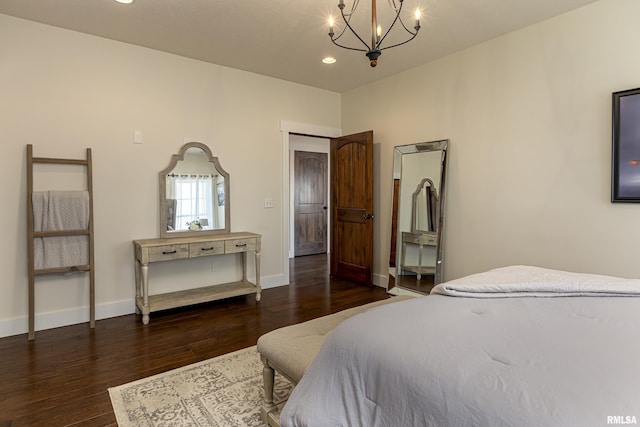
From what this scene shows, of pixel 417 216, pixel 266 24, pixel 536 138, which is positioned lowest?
pixel 417 216

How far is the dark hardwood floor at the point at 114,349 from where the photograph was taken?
2.03m

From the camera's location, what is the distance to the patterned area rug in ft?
6.24

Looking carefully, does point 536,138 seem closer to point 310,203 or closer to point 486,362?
point 486,362

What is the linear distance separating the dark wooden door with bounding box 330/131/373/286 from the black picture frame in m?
2.47

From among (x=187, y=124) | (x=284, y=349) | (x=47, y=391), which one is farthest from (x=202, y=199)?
(x=284, y=349)

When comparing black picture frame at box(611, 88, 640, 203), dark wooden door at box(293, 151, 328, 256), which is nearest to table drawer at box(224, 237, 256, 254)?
dark wooden door at box(293, 151, 328, 256)

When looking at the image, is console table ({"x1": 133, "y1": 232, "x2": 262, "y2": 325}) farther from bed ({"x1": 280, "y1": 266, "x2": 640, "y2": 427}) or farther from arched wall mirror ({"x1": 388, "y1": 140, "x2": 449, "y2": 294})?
bed ({"x1": 280, "y1": 266, "x2": 640, "y2": 427})

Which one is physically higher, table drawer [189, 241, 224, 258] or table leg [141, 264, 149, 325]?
table drawer [189, 241, 224, 258]

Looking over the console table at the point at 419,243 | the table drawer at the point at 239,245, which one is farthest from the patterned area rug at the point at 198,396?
the console table at the point at 419,243

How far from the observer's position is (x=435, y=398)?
39.9 inches

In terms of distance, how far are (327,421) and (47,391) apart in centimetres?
199

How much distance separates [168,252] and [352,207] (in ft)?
7.99

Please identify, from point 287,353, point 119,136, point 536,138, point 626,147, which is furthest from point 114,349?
point 626,147

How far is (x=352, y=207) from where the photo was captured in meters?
4.85
